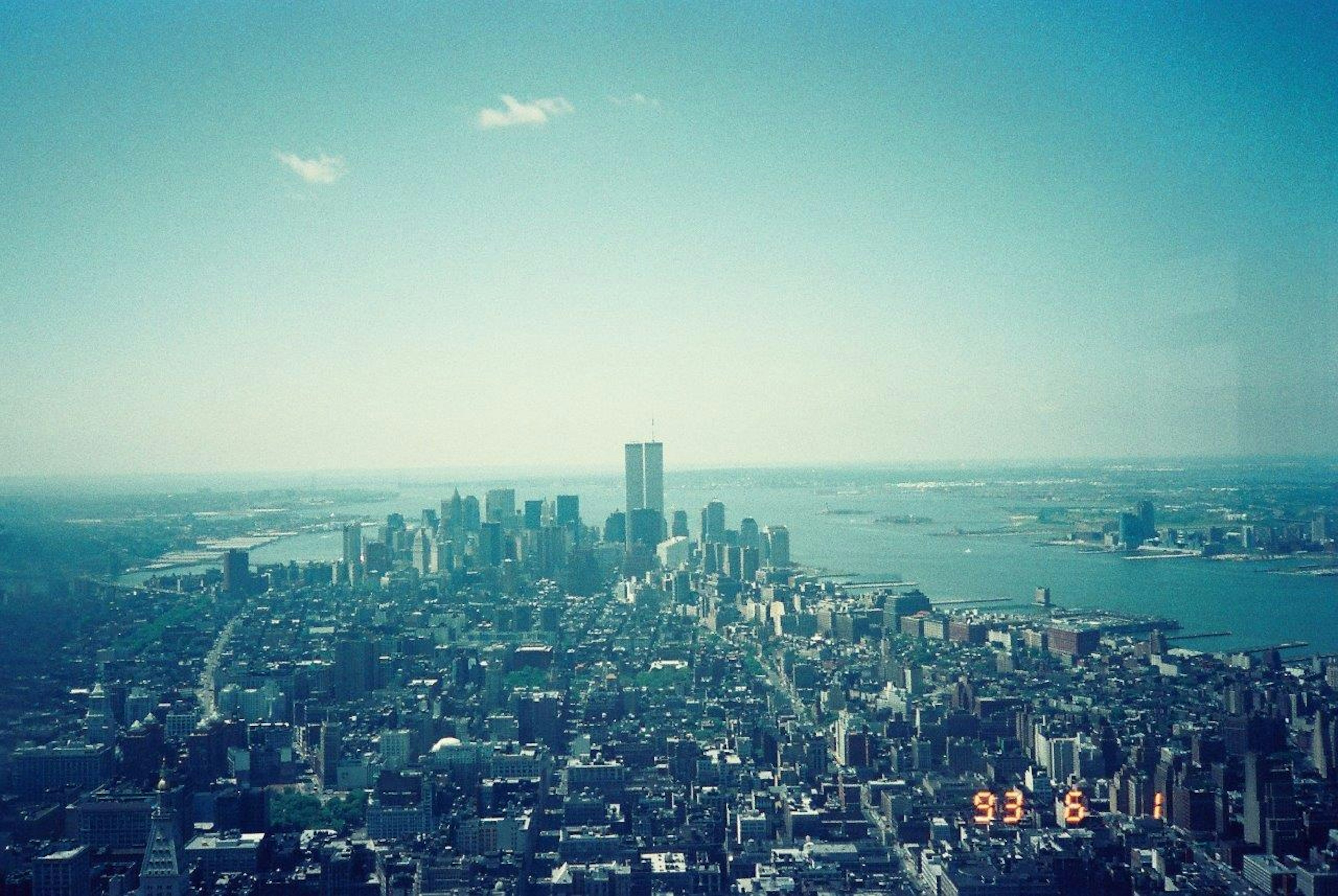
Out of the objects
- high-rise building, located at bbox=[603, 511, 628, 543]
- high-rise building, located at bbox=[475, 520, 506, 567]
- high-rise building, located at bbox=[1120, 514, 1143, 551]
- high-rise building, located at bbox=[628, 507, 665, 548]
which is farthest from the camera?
high-rise building, located at bbox=[628, 507, 665, 548]

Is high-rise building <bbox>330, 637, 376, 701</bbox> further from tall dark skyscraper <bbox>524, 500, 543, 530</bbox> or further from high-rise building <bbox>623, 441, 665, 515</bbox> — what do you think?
tall dark skyscraper <bbox>524, 500, 543, 530</bbox>

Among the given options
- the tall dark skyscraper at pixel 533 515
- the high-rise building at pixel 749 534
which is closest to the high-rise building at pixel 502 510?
the tall dark skyscraper at pixel 533 515

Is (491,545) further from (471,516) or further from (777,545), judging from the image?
(777,545)

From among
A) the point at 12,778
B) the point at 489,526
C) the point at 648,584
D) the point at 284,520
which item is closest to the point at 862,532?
the point at 648,584

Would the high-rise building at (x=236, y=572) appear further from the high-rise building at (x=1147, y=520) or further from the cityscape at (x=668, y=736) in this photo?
the high-rise building at (x=1147, y=520)

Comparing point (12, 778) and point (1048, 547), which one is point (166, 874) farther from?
point (1048, 547)

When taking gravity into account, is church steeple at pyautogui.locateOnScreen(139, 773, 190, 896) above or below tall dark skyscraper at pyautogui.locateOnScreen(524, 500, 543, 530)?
below

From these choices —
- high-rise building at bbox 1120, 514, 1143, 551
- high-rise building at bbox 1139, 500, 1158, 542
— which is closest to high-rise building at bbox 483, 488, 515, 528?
high-rise building at bbox 1120, 514, 1143, 551

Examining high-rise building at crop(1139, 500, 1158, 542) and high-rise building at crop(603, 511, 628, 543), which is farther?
high-rise building at crop(603, 511, 628, 543)
